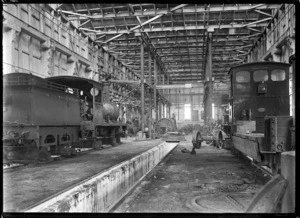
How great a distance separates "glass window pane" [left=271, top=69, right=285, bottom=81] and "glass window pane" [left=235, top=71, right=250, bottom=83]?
798 mm

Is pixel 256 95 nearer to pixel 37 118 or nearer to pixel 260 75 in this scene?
pixel 260 75

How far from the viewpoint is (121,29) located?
22.9 metres

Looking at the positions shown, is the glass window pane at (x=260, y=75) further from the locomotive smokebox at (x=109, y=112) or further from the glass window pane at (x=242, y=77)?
the locomotive smokebox at (x=109, y=112)

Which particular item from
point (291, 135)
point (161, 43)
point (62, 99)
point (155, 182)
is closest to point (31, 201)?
point (155, 182)

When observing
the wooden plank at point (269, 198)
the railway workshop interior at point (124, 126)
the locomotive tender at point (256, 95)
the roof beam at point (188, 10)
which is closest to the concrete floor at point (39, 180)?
the railway workshop interior at point (124, 126)

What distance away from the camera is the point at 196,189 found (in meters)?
5.81

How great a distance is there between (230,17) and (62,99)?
1495 centimetres

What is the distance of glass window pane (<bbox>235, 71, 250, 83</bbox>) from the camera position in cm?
964

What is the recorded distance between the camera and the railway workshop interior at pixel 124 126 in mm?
4930

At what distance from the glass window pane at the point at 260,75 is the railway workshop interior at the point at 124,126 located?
35mm

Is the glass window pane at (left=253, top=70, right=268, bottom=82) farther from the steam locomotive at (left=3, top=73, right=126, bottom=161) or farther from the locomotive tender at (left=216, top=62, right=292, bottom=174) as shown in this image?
the steam locomotive at (left=3, top=73, right=126, bottom=161)

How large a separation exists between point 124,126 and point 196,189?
12.6 metres

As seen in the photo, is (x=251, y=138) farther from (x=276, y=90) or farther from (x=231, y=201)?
(x=276, y=90)

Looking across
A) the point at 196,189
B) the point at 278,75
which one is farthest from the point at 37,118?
the point at 278,75
